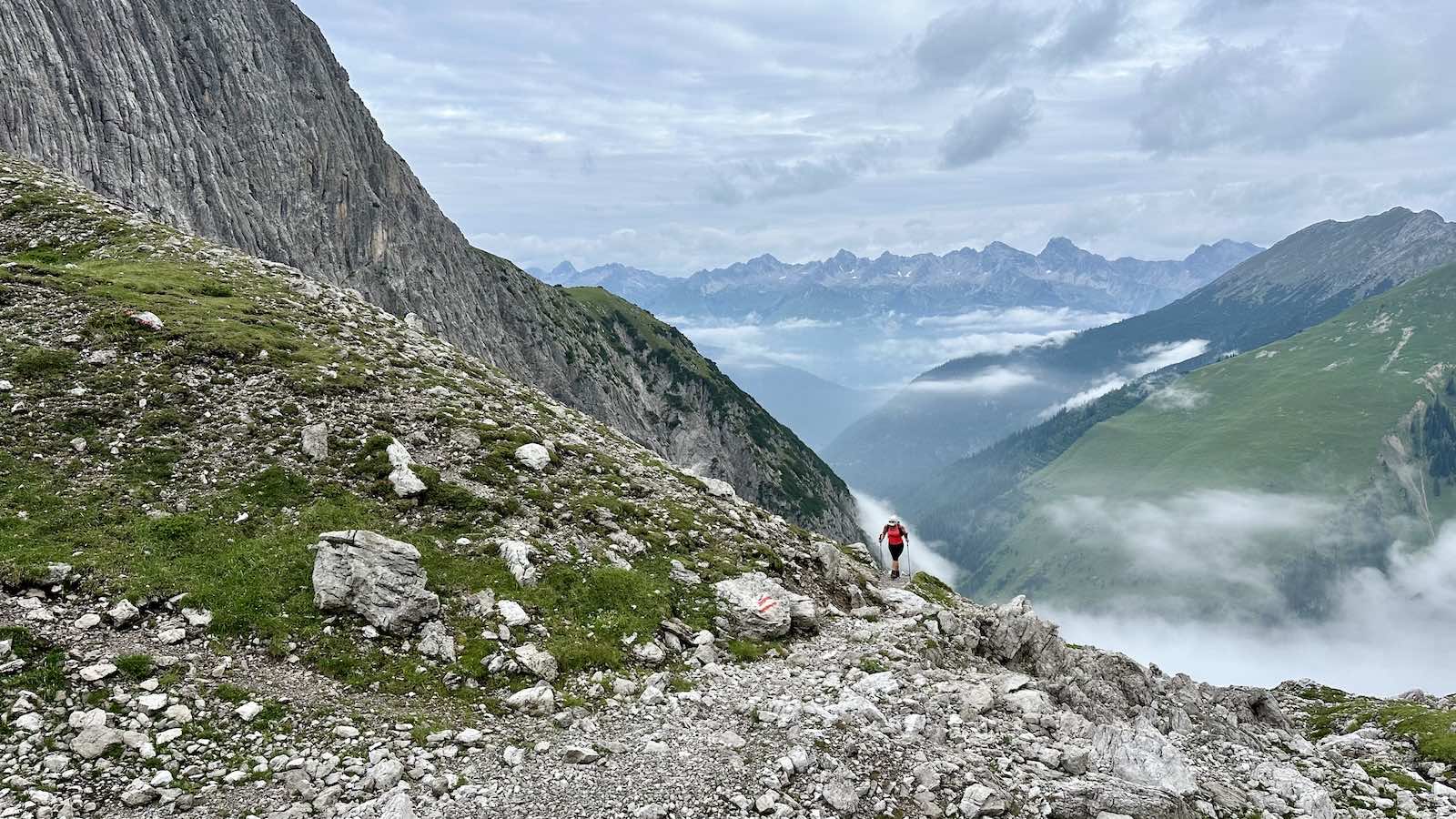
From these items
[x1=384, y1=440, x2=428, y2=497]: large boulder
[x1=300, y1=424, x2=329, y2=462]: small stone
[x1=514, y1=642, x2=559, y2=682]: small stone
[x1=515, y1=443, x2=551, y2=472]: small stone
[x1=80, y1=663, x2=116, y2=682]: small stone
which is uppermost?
[x1=515, y1=443, x2=551, y2=472]: small stone

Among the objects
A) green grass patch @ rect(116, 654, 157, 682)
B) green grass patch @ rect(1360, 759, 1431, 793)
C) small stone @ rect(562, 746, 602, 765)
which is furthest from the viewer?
green grass patch @ rect(1360, 759, 1431, 793)

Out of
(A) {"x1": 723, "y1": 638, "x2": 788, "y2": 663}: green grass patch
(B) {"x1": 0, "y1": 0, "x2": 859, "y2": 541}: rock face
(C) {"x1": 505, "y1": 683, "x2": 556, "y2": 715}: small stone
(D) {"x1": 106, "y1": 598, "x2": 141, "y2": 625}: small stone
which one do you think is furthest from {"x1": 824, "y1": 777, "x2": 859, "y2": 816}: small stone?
(B) {"x1": 0, "y1": 0, "x2": 859, "y2": 541}: rock face

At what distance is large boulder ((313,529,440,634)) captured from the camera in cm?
1744

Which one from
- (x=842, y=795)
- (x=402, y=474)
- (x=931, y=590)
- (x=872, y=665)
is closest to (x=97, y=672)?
(x=402, y=474)

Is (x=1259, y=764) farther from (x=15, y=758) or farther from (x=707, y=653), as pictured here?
(x=15, y=758)

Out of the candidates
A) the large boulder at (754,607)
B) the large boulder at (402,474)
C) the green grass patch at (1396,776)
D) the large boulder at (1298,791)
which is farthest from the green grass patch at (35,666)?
the green grass patch at (1396,776)

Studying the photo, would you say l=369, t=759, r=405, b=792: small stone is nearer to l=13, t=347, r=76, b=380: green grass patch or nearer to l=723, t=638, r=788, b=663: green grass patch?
l=723, t=638, r=788, b=663: green grass patch

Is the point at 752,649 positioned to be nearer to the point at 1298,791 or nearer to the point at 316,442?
the point at 1298,791

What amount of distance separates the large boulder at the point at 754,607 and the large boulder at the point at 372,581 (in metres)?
8.36

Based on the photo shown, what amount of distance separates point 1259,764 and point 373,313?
44.1 m

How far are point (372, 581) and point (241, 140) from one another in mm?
107780

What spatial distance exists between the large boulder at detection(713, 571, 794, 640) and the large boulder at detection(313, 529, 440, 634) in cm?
836

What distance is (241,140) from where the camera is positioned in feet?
323

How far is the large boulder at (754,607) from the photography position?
21.3m
